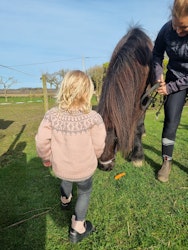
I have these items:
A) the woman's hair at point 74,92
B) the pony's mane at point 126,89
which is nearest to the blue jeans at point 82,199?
the woman's hair at point 74,92

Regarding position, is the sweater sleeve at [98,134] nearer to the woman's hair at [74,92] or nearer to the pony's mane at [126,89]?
the woman's hair at [74,92]

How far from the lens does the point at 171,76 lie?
351 cm

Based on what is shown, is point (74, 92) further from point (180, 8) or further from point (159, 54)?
point (159, 54)

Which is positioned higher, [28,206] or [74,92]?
[74,92]

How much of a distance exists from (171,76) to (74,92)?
1.79 m

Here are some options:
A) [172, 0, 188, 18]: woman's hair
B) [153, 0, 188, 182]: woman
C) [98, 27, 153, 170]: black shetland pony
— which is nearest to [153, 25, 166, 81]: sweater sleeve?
[153, 0, 188, 182]: woman

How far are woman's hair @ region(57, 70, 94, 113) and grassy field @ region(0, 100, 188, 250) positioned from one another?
1215 millimetres

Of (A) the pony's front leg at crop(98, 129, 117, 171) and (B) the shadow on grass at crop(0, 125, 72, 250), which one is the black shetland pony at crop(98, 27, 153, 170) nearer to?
(A) the pony's front leg at crop(98, 129, 117, 171)

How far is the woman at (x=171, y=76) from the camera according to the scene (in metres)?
3.11

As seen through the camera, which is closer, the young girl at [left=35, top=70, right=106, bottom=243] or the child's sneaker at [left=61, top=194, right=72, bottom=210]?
the young girl at [left=35, top=70, right=106, bottom=243]

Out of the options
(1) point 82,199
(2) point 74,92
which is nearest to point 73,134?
(2) point 74,92

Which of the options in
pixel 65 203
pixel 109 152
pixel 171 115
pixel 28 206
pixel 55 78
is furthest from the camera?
pixel 55 78

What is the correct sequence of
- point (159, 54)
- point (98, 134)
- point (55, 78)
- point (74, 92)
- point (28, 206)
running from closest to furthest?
point (74, 92) < point (98, 134) < point (28, 206) < point (159, 54) < point (55, 78)

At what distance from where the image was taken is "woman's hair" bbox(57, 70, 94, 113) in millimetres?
2234
